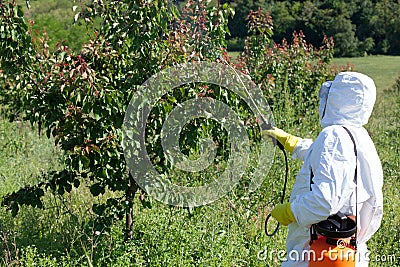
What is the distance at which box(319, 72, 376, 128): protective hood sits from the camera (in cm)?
232

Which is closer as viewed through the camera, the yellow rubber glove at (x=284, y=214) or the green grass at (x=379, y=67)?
the yellow rubber glove at (x=284, y=214)

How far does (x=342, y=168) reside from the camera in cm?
222

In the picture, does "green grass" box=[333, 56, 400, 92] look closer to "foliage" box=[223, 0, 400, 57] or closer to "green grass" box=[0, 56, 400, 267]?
"foliage" box=[223, 0, 400, 57]

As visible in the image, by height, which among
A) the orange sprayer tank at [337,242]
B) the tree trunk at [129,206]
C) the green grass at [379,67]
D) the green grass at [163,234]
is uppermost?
the orange sprayer tank at [337,242]

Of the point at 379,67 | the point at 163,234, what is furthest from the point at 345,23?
the point at 163,234

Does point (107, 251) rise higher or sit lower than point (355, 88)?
lower

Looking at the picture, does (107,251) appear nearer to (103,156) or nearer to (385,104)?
(103,156)

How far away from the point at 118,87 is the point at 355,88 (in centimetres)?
202

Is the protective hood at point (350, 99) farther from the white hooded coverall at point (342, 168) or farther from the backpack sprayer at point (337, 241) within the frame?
the backpack sprayer at point (337, 241)

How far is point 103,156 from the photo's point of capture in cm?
359

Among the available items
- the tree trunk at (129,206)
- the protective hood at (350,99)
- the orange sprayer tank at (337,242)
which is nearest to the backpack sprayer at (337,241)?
the orange sprayer tank at (337,242)

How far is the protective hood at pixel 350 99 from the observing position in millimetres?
2322

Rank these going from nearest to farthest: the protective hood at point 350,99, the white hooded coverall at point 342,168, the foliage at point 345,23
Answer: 1. the white hooded coverall at point 342,168
2. the protective hood at point 350,99
3. the foliage at point 345,23

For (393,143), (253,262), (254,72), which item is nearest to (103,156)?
(253,262)
